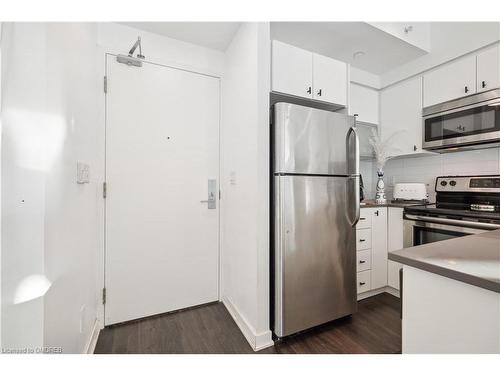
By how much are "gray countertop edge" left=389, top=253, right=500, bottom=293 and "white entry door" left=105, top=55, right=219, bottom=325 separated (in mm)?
1684

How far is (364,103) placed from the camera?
2645 mm

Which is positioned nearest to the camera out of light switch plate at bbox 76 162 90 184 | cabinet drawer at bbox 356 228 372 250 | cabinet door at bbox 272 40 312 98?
light switch plate at bbox 76 162 90 184

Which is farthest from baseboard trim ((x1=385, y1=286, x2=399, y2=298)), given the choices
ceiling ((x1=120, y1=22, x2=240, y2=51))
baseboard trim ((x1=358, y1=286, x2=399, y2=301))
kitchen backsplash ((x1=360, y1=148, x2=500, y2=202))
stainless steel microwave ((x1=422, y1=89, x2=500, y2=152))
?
ceiling ((x1=120, y1=22, x2=240, y2=51))

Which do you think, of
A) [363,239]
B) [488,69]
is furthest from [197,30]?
[488,69]

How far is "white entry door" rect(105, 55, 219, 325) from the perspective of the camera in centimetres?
178

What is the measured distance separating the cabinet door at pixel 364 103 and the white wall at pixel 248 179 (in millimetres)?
1419

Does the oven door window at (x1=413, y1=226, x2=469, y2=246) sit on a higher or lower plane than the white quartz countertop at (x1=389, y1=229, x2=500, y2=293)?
lower

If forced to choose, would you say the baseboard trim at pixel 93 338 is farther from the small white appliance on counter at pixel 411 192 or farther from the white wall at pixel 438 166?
the white wall at pixel 438 166

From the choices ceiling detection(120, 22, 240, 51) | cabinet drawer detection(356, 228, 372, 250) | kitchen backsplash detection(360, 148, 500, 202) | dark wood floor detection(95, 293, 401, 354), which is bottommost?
dark wood floor detection(95, 293, 401, 354)

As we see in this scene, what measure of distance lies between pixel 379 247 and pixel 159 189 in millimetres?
2148

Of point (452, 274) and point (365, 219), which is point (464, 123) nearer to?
point (365, 219)

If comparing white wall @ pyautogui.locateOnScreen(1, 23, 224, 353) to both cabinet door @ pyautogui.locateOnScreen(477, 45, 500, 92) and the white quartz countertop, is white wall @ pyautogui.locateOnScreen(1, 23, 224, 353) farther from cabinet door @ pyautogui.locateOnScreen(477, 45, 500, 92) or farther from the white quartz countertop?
cabinet door @ pyautogui.locateOnScreen(477, 45, 500, 92)
